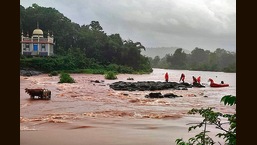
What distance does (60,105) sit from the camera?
13.6 meters

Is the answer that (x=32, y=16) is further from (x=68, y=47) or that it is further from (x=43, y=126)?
(x=43, y=126)

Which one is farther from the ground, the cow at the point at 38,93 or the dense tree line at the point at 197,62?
the dense tree line at the point at 197,62

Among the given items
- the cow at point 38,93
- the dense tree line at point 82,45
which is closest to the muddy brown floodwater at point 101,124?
the cow at point 38,93

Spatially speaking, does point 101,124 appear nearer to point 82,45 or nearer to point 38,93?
point 38,93

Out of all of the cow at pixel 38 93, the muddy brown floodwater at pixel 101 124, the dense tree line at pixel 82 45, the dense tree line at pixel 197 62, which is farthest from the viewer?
the dense tree line at pixel 197 62

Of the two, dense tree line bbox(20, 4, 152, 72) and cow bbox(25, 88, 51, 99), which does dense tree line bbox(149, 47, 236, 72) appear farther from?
cow bbox(25, 88, 51, 99)

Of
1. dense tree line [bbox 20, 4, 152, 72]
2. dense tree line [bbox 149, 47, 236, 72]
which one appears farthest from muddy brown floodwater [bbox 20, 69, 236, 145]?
dense tree line [bbox 149, 47, 236, 72]

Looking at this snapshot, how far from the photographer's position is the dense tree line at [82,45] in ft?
153

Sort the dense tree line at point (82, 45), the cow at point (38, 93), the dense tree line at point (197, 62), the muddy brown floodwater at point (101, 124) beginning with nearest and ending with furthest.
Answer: the muddy brown floodwater at point (101, 124), the cow at point (38, 93), the dense tree line at point (82, 45), the dense tree line at point (197, 62)

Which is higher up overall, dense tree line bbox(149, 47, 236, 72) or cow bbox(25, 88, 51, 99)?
dense tree line bbox(149, 47, 236, 72)

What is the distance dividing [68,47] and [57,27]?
3.81 meters

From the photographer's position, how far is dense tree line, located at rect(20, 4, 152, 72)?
4675 cm

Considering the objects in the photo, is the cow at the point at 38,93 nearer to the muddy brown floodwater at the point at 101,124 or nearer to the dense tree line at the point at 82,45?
the muddy brown floodwater at the point at 101,124
